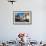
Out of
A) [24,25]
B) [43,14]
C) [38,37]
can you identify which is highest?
[43,14]

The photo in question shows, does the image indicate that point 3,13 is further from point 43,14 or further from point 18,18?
point 43,14

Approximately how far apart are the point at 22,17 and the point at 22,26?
350mm

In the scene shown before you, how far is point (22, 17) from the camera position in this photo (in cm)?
552

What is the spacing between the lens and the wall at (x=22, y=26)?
17.9 ft

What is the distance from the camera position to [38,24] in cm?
547

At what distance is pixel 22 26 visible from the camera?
5.51 metres

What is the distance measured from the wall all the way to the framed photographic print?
12cm

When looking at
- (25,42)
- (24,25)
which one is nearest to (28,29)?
(24,25)

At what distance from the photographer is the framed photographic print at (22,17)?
5500mm

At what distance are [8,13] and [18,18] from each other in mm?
434

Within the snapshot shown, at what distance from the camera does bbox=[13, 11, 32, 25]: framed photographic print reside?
5.50 metres

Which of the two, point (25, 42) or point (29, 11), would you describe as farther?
point (29, 11)

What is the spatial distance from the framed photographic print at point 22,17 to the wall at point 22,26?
117 mm

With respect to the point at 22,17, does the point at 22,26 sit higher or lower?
lower
